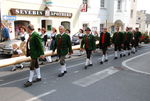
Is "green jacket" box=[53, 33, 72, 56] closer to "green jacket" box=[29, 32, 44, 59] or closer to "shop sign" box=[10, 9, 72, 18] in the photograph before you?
"green jacket" box=[29, 32, 44, 59]

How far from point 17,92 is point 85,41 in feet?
13.4

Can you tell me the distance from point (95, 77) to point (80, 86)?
3.94 feet

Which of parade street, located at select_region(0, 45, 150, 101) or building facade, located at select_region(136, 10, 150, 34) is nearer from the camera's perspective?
parade street, located at select_region(0, 45, 150, 101)

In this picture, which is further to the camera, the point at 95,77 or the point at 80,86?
the point at 95,77

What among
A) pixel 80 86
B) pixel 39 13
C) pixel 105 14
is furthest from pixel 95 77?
pixel 105 14

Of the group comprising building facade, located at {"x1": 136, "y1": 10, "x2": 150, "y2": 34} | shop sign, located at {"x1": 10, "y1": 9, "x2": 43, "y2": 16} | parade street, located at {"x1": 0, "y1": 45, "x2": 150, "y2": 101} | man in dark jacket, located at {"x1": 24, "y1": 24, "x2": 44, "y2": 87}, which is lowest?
parade street, located at {"x1": 0, "y1": 45, "x2": 150, "y2": 101}

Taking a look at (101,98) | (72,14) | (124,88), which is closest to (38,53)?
(101,98)

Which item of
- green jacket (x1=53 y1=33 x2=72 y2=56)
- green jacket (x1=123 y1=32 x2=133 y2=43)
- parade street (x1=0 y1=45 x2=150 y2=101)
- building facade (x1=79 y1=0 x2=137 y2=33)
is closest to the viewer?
parade street (x1=0 y1=45 x2=150 y2=101)

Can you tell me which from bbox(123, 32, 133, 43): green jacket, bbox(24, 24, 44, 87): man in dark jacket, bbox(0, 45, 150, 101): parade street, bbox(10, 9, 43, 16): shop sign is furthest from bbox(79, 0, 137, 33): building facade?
bbox(24, 24, 44, 87): man in dark jacket

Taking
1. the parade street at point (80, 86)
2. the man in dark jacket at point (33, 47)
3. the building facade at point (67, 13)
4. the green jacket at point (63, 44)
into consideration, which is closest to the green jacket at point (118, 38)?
the parade street at point (80, 86)

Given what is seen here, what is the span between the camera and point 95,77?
691 centimetres

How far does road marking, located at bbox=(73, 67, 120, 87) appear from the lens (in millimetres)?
6184

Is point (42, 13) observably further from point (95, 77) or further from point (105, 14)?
point (95, 77)

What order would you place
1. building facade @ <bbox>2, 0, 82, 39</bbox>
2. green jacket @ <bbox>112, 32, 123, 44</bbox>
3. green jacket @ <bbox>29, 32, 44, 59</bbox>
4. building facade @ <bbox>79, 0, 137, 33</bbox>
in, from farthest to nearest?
building facade @ <bbox>79, 0, 137, 33</bbox>
building facade @ <bbox>2, 0, 82, 39</bbox>
green jacket @ <bbox>112, 32, 123, 44</bbox>
green jacket @ <bbox>29, 32, 44, 59</bbox>
